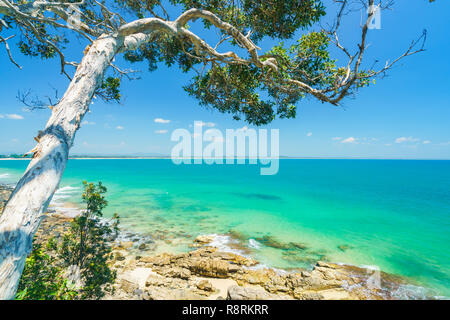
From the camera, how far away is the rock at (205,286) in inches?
229

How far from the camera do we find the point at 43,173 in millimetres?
1656

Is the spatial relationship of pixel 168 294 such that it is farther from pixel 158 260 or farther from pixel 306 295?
pixel 306 295

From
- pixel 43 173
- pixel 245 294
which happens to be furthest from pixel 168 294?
pixel 43 173

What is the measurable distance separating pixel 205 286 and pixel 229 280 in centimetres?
104

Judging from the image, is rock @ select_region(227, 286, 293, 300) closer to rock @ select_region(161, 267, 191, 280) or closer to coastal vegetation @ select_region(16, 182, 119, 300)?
rock @ select_region(161, 267, 191, 280)

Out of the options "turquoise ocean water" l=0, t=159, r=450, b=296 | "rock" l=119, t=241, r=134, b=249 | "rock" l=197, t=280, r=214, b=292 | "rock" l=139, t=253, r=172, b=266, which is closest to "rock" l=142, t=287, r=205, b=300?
"rock" l=197, t=280, r=214, b=292

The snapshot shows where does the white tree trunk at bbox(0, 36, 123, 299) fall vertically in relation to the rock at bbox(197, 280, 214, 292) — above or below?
above

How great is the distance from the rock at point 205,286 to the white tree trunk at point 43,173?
5.44 metres

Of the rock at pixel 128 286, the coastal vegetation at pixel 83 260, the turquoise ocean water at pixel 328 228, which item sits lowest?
the turquoise ocean water at pixel 328 228

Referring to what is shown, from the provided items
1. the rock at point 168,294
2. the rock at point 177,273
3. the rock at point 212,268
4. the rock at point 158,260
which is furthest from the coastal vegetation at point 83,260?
the rock at point 212,268

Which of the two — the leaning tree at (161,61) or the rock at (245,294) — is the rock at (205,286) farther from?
the leaning tree at (161,61)

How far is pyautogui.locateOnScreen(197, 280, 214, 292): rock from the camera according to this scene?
19.1ft

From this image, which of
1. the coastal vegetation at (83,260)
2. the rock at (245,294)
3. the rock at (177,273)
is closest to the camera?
the coastal vegetation at (83,260)
